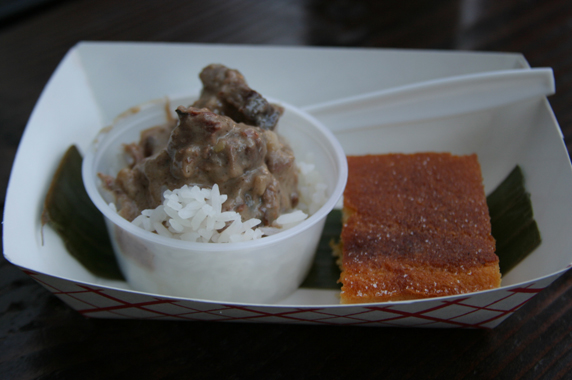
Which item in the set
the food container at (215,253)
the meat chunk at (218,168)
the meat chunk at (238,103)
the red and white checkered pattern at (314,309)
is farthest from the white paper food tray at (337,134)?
the meat chunk at (238,103)

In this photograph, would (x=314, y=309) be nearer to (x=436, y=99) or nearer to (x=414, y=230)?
(x=414, y=230)

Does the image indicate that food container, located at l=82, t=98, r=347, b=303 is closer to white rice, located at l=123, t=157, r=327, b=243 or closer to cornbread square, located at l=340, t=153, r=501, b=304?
white rice, located at l=123, t=157, r=327, b=243

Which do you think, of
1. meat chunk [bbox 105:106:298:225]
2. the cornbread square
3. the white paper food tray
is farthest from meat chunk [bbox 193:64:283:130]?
the white paper food tray

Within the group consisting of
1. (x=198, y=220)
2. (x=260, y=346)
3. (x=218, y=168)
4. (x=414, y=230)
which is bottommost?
(x=260, y=346)

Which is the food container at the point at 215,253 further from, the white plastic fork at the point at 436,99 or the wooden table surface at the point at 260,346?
the white plastic fork at the point at 436,99

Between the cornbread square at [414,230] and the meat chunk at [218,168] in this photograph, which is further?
the cornbread square at [414,230]

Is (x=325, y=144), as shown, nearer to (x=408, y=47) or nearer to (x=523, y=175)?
(x=523, y=175)

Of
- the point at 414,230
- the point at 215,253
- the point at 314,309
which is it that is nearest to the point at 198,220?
the point at 215,253
